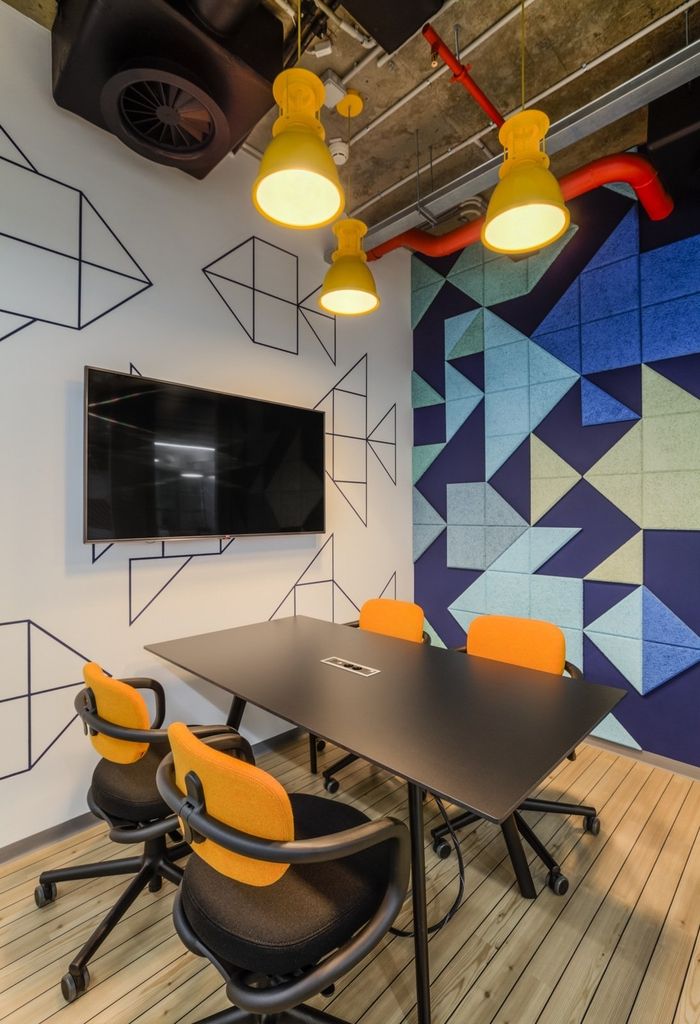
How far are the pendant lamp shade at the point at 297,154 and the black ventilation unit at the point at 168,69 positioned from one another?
2.15 ft

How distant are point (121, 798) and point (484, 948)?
1.35 metres

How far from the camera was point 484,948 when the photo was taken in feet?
A: 5.32

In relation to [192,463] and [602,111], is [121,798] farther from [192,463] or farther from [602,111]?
[602,111]

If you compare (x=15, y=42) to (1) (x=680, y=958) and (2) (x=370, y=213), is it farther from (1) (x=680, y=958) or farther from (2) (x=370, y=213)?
(1) (x=680, y=958)

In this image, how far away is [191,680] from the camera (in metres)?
2.65

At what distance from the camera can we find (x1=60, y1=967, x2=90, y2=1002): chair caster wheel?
4.75 ft

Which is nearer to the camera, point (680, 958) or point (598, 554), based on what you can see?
point (680, 958)

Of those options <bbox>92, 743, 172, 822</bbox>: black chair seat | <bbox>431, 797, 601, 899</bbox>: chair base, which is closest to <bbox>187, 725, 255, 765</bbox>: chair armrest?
<bbox>92, 743, 172, 822</bbox>: black chair seat

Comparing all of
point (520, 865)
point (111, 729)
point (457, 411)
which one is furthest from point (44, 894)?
point (457, 411)

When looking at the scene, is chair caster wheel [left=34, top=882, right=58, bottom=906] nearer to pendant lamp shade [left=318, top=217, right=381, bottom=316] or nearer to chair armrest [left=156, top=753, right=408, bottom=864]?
chair armrest [left=156, top=753, right=408, bottom=864]

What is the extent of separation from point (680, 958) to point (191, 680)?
2348 mm

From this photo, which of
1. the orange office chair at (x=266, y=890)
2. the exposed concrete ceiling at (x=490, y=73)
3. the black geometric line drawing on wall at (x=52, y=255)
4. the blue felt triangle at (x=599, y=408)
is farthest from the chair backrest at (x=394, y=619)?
the exposed concrete ceiling at (x=490, y=73)

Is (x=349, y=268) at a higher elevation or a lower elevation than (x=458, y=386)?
higher

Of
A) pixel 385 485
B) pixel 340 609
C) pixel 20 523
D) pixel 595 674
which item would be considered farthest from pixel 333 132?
pixel 595 674
